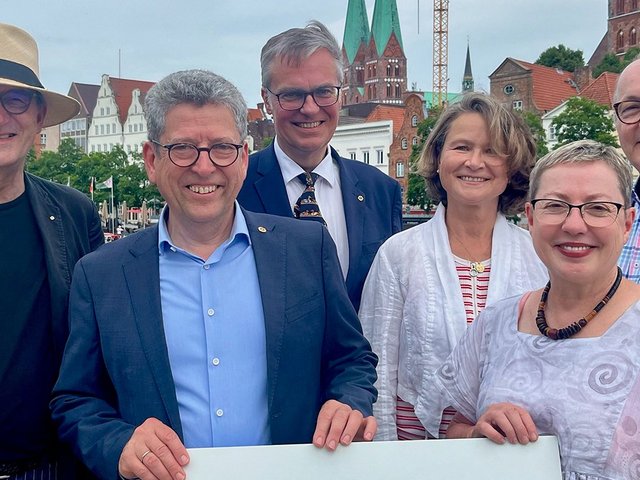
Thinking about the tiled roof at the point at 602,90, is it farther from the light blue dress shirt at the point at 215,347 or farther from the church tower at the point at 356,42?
the church tower at the point at 356,42

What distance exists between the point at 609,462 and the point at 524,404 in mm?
306

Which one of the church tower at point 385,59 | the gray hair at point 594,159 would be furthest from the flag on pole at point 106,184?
the church tower at point 385,59

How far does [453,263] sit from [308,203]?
976 mm

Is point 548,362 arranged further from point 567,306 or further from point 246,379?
point 246,379

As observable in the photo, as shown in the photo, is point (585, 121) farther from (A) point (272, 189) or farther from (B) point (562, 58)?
(A) point (272, 189)

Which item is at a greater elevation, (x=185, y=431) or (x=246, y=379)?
(x=246, y=379)

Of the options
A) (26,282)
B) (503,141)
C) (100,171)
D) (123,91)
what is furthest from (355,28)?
(26,282)

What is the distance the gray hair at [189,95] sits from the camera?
2590 millimetres

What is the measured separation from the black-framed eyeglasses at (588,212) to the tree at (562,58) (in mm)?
68245

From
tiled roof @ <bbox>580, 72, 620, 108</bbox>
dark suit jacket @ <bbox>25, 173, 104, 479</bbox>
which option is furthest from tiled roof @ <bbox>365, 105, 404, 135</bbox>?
dark suit jacket @ <bbox>25, 173, 104, 479</bbox>

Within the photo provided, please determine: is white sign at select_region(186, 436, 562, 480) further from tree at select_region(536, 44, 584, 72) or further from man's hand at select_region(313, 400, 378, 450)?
tree at select_region(536, 44, 584, 72)

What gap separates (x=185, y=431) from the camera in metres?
2.56

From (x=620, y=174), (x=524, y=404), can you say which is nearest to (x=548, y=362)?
(x=524, y=404)

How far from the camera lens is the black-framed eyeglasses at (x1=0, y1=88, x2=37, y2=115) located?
3055 mm
